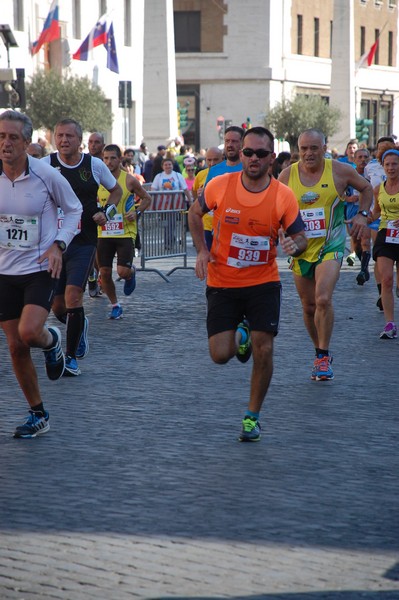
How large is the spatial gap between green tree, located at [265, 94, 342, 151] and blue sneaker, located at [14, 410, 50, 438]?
176ft

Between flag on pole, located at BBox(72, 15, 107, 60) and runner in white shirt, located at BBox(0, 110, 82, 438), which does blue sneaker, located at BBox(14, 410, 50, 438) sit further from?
flag on pole, located at BBox(72, 15, 107, 60)

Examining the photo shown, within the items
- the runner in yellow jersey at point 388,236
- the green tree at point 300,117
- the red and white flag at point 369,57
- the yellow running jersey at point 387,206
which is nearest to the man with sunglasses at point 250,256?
the runner in yellow jersey at point 388,236

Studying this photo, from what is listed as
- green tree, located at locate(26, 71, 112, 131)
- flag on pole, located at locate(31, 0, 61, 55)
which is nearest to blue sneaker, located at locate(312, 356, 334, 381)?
flag on pole, located at locate(31, 0, 61, 55)

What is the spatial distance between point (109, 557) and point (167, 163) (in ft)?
64.1

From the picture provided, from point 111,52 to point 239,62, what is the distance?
22591 millimetres

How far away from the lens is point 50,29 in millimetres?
39750

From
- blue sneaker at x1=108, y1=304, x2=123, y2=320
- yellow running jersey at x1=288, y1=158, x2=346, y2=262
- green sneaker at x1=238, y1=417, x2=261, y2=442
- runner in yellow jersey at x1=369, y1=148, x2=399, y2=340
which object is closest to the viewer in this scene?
green sneaker at x1=238, y1=417, x2=261, y2=442

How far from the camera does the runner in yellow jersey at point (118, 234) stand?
46.4 feet

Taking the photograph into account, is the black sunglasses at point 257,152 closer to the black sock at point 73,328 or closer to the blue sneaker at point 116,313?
the black sock at point 73,328

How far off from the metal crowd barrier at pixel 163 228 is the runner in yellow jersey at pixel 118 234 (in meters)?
4.39

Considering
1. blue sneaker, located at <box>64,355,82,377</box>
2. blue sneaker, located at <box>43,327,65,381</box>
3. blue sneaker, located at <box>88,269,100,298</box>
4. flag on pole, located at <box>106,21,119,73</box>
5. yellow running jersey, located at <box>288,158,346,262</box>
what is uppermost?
flag on pole, located at <box>106,21,119,73</box>

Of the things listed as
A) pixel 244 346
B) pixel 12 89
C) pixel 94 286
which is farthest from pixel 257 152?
pixel 12 89

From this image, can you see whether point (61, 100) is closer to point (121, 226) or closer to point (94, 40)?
point (94, 40)

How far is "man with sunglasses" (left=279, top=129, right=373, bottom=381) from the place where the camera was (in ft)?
32.3
